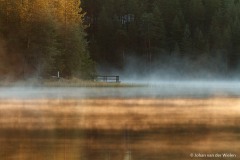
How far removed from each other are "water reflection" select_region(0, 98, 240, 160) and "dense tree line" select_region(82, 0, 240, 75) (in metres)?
85.1

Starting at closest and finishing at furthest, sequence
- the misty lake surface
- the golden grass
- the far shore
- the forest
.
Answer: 1. the misty lake surface
2. the golden grass
3. the far shore
4. the forest

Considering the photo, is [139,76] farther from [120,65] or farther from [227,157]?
[227,157]

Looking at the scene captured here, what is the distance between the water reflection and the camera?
1323cm

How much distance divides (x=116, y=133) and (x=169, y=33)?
9686cm

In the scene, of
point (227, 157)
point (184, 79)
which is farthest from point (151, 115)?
point (184, 79)

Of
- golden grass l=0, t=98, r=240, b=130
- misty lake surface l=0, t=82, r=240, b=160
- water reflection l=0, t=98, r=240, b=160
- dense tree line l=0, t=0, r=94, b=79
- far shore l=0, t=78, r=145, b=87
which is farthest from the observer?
dense tree line l=0, t=0, r=94, b=79

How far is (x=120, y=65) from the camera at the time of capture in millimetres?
113688

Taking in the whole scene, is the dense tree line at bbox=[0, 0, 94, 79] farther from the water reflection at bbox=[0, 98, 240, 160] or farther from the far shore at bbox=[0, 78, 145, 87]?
the water reflection at bbox=[0, 98, 240, 160]

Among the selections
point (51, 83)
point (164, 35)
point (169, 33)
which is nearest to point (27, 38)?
point (51, 83)

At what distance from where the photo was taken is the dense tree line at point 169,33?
110000mm

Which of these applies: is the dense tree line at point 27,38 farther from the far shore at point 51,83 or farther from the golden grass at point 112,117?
the golden grass at point 112,117

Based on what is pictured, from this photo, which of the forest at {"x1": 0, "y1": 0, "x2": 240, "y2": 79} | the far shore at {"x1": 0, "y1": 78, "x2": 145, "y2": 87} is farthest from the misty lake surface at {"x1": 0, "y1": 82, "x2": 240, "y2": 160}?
the forest at {"x1": 0, "y1": 0, "x2": 240, "y2": 79}

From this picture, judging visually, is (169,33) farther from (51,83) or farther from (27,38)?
(51,83)

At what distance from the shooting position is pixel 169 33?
370ft
